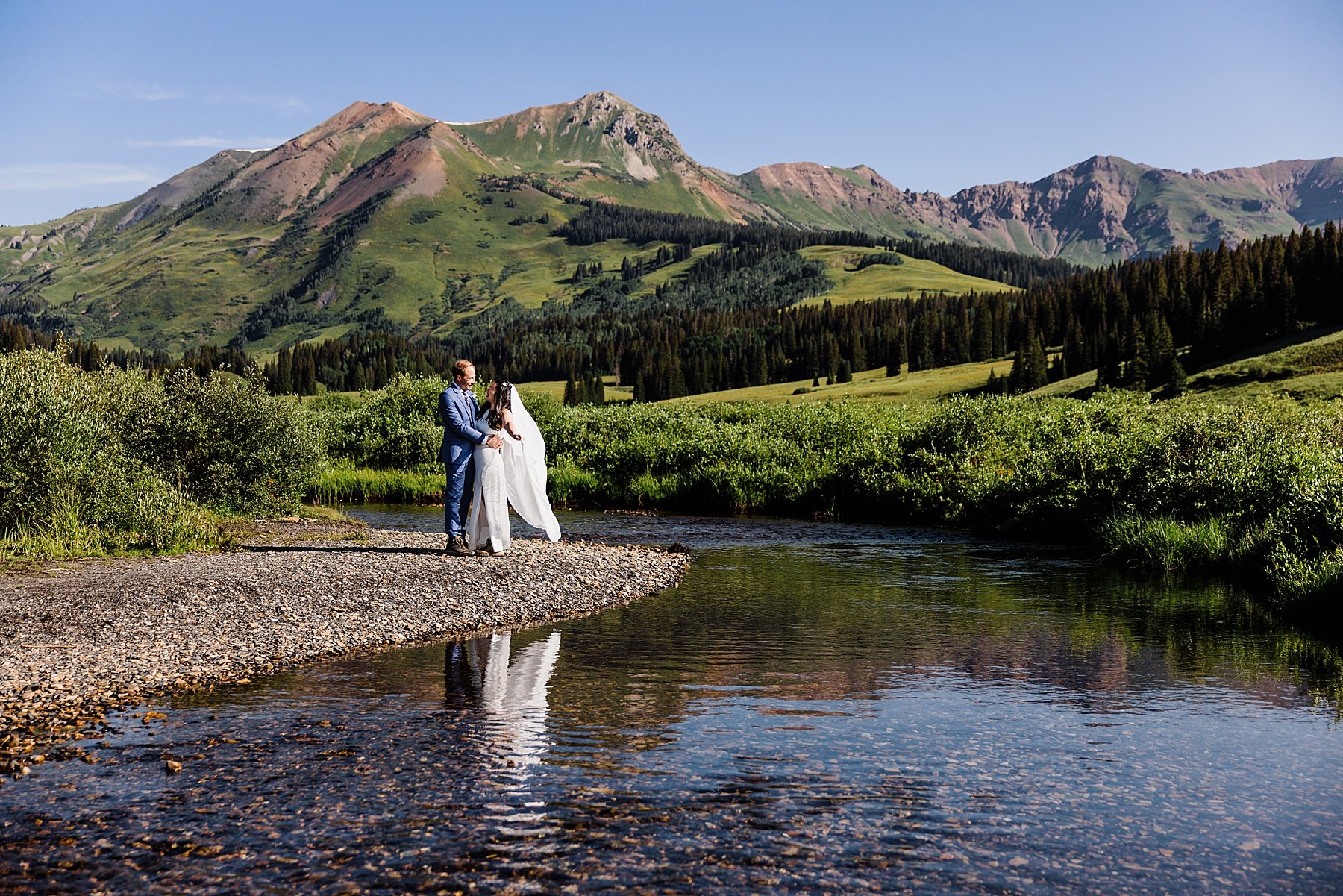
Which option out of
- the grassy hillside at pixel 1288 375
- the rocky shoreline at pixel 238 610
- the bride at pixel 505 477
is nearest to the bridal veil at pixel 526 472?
the bride at pixel 505 477

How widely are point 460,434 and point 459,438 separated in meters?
0.19

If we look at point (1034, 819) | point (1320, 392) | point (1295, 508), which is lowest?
point (1034, 819)

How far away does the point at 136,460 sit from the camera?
29.3 meters

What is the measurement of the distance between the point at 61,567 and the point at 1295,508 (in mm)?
27833

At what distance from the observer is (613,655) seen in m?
17.7

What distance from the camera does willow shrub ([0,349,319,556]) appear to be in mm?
25844

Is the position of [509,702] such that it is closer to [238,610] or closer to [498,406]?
[238,610]

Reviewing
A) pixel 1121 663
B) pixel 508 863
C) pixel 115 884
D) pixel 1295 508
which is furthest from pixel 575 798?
pixel 1295 508

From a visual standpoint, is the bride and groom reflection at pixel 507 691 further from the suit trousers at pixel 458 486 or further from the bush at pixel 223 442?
the bush at pixel 223 442

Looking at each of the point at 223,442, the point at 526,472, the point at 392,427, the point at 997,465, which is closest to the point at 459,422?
the point at 526,472

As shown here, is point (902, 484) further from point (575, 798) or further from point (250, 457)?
point (575, 798)

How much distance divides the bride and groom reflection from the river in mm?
63

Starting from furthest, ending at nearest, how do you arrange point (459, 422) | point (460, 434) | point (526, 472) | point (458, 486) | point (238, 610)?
point (526, 472)
point (458, 486)
point (460, 434)
point (459, 422)
point (238, 610)

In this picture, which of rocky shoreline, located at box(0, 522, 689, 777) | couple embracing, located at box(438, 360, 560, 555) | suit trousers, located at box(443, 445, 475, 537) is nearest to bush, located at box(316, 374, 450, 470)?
rocky shoreline, located at box(0, 522, 689, 777)
